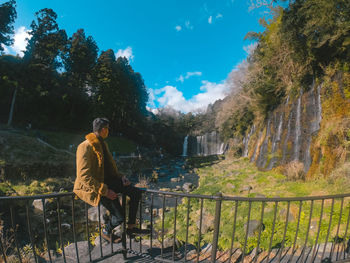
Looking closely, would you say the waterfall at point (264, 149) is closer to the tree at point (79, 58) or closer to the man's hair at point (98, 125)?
the man's hair at point (98, 125)

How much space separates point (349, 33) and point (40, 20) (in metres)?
36.1

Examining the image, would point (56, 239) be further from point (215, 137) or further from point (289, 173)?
point (215, 137)

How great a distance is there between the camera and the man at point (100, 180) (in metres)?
2.25

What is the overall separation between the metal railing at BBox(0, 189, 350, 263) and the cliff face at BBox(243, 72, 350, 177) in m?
2.29

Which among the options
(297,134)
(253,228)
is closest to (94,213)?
(253,228)

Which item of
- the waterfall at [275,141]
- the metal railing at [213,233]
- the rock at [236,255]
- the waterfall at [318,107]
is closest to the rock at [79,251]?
the metal railing at [213,233]

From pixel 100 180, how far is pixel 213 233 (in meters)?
1.84

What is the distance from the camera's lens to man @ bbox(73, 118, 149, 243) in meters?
2.25

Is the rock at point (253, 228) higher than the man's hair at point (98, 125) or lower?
lower

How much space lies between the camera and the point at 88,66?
29.8 metres

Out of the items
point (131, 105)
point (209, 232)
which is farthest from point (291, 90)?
point (131, 105)

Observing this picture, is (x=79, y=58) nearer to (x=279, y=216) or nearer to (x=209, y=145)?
(x=209, y=145)

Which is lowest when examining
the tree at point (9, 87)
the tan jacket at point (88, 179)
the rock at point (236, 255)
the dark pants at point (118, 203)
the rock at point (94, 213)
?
the rock at point (94, 213)

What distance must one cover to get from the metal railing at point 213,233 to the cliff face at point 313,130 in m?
2.29
